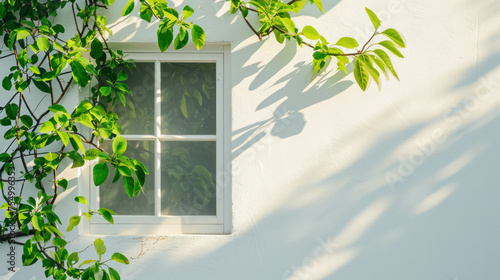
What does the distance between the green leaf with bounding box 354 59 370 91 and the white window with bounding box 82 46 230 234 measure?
0.69 metres

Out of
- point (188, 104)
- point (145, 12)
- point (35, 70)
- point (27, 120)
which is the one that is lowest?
point (27, 120)

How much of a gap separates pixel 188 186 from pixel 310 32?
101cm

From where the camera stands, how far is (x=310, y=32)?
260 centimetres

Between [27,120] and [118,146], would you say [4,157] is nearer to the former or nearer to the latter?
[27,120]

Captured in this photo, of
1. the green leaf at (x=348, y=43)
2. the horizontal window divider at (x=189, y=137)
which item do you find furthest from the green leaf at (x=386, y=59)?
the horizontal window divider at (x=189, y=137)

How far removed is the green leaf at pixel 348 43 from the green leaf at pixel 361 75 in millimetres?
87

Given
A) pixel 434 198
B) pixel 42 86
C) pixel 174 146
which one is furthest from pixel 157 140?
pixel 434 198

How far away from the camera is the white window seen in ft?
9.30

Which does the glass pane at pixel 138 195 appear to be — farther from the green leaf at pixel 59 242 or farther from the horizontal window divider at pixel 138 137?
the green leaf at pixel 59 242

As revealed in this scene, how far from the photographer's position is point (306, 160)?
9.09ft

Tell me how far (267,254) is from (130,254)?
70 centimetres

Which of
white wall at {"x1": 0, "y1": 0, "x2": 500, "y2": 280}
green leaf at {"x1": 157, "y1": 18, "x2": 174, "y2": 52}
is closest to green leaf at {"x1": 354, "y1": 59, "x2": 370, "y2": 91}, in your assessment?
white wall at {"x1": 0, "y1": 0, "x2": 500, "y2": 280}

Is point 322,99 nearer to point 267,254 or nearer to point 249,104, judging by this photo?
point 249,104

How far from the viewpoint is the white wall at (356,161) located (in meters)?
2.76
